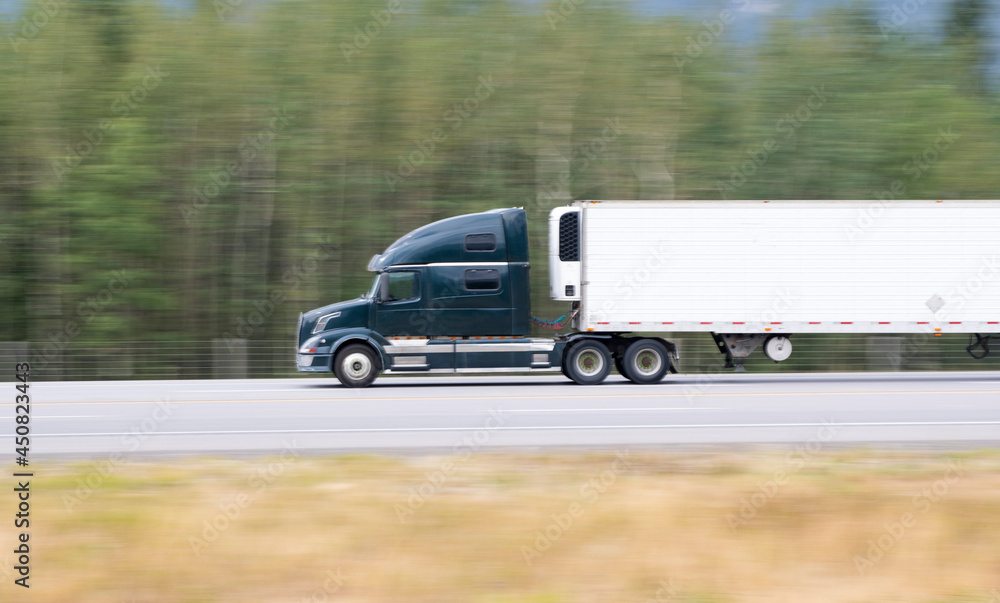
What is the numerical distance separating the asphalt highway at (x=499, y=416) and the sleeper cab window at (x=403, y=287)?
1.78m

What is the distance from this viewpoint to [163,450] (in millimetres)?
10375

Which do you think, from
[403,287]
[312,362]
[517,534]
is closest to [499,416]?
[517,534]

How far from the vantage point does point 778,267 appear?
64.1ft

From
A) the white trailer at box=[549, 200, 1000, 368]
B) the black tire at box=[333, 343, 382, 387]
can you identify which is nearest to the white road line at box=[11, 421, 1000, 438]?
the black tire at box=[333, 343, 382, 387]

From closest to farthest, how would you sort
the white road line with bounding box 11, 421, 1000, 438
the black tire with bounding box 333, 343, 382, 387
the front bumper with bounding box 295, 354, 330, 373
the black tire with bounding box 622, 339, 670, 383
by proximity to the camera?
the white road line with bounding box 11, 421, 1000, 438 → the front bumper with bounding box 295, 354, 330, 373 → the black tire with bounding box 333, 343, 382, 387 → the black tire with bounding box 622, 339, 670, 383

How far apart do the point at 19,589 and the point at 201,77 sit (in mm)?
25570

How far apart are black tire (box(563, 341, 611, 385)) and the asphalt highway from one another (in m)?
0.34

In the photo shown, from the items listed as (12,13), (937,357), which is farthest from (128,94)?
(937,357)

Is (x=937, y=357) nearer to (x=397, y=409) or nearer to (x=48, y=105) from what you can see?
(x=397, y=409)

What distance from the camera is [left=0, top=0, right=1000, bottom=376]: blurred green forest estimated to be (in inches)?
1134

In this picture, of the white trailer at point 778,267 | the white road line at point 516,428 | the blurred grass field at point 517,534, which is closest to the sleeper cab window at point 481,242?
the white trailer at point 778,267

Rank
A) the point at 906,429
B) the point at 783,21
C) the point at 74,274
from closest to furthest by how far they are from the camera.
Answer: the point at 906,429 → the point at 74,274 → the point at 783,21

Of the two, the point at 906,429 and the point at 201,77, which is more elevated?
the point at 201,77

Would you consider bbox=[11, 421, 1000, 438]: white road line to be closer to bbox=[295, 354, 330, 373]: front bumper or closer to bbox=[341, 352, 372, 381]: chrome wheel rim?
bbox=[295, 354, 330, 373]: front bumper
